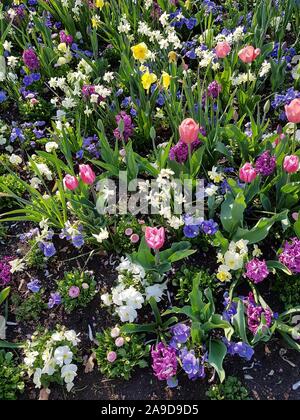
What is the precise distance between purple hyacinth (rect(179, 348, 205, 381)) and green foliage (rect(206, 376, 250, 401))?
9 cm

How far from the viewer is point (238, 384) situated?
92.5 inches

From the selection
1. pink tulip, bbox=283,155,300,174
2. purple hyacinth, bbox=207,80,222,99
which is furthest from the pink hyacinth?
purple hyacinth, bbox=207,80,222,99

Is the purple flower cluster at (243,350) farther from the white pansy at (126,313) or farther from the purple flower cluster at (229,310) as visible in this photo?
the white pansy at (126,313)

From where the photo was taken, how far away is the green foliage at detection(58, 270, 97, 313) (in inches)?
106

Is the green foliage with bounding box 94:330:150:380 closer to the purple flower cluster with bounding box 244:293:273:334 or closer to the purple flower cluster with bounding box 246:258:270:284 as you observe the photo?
the purple flower cluster with bounding box 244:293:273:334

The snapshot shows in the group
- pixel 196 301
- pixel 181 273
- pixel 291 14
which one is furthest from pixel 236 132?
pixel 291 14

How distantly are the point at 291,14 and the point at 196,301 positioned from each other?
2.37 meters

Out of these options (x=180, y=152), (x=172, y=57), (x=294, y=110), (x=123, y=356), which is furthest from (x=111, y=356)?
(x=172, y=57)

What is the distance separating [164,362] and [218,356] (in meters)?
0.26

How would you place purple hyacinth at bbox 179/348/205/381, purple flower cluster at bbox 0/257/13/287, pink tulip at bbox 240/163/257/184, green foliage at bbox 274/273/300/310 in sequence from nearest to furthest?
purple hyacinth at bbox 179/348/205/381, pink tulip at bbox 240/163/257/184, green foliage at bbox 274/273/300/310, purple flower cluster at bbox 0/257/13/287

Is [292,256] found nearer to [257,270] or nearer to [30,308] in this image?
[257,270]

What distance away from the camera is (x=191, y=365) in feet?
7.62
